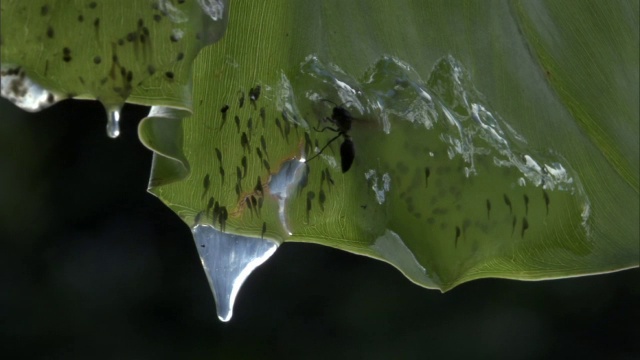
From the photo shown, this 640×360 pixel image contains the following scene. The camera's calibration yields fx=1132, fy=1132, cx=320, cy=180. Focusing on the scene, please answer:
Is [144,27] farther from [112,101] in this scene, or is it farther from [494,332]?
[494,332]

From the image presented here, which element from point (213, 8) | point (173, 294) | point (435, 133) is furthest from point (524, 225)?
point (173, 294)

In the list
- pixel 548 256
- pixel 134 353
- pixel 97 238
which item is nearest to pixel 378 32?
pixel 548 256

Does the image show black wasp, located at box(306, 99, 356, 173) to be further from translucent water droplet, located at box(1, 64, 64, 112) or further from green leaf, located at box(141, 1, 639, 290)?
translucent water droplet, located at box(1, 64, 64, 112)

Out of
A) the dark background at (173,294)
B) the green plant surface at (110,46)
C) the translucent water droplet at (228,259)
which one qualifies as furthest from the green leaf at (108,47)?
the dark background at (173,294)

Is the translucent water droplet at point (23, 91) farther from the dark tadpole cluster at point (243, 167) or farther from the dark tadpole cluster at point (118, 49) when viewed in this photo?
the dark tadpole cluster at point (243, 167)

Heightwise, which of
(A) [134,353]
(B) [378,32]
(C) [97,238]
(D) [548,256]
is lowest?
(A) [134,353]

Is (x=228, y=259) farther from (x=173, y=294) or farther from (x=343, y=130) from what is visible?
(x=173, y=294)

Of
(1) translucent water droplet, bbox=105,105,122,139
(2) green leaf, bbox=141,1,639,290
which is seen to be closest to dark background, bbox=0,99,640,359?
(2) green leaf, bbox=141,1,639,290
